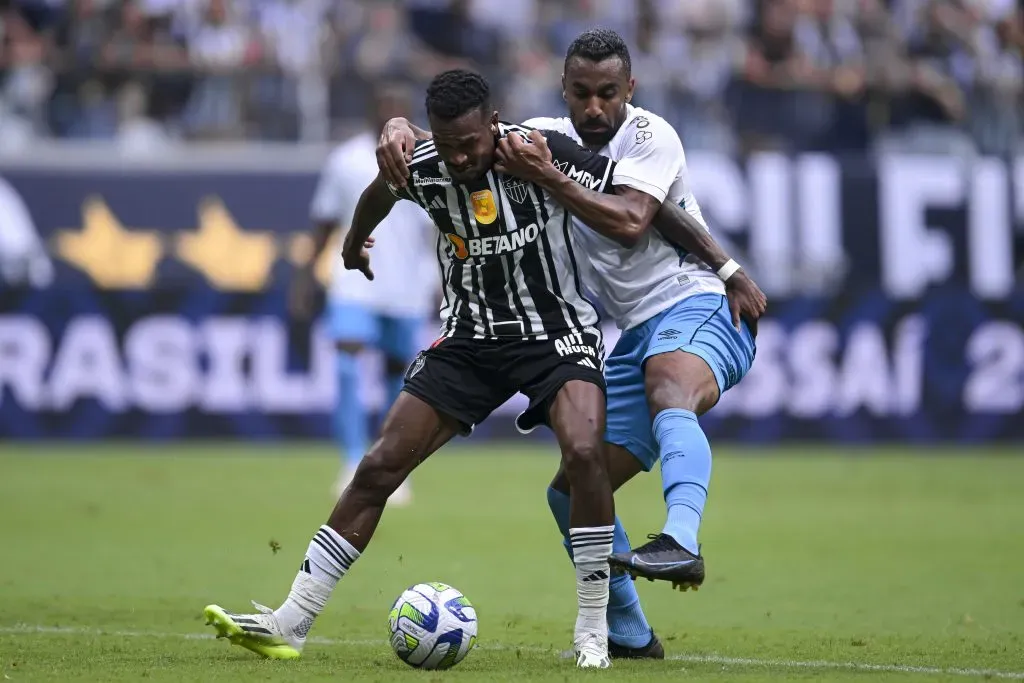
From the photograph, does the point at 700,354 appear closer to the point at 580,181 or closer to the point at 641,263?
the point at 641,263

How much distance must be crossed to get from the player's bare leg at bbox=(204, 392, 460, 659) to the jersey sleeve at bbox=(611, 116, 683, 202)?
1.20 metres

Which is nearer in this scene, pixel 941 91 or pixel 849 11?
pixel 941 91

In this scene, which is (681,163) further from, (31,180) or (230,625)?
(31,180)

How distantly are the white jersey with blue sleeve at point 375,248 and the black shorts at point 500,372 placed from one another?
18.3 feet

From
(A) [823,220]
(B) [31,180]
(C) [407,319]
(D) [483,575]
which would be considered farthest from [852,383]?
(B) [31,180]

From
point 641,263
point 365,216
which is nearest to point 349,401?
point 365,216

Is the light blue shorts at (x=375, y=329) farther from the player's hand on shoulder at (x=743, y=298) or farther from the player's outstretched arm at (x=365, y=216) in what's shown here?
the player's hand on shoulder at (x=743, y=298)

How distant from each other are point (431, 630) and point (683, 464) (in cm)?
110

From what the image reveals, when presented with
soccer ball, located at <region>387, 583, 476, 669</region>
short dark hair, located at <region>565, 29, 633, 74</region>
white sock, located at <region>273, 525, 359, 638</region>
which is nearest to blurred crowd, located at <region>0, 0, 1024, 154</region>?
short dark hair, located at <region>565, 29, 633, 74</region>

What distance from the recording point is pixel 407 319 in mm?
11867

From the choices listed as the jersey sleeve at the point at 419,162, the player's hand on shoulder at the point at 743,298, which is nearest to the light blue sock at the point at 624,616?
the player's hand on shoulder at the point at 743,298

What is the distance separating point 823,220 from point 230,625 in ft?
42.1

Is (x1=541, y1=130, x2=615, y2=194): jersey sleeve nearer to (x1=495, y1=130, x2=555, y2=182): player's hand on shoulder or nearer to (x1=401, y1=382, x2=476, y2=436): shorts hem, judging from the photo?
(x1=495, y1=130, x2=555, y2=182): player's hand on shoulder

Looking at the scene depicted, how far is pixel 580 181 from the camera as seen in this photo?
6.01 metres
